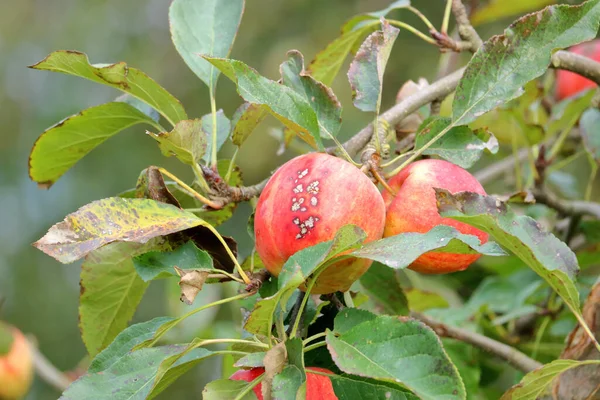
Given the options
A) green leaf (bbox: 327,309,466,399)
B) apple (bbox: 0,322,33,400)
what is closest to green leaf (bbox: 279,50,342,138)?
green leaf (bbox: 327,309,466,399)

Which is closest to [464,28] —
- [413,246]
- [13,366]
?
[413,246]

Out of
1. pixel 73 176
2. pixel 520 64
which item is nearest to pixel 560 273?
pixel 520 64

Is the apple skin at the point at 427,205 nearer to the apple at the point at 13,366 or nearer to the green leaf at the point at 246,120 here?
the green leaf at the point at 246,120

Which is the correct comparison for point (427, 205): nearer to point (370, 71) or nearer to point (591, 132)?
point (370, 71)

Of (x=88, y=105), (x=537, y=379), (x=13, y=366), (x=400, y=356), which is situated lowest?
(x=13, y=366)

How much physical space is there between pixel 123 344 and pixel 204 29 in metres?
0.38

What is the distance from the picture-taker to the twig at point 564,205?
4.13ft

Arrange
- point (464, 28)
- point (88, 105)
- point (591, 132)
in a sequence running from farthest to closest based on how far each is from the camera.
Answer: point (88, 105)
point (591, 132)
point (464, 28)

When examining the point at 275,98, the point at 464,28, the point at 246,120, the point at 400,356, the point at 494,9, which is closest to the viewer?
the point at 400,356

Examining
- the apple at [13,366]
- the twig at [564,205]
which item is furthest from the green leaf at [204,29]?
the apple at [13,366]

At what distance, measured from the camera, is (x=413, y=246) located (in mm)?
582

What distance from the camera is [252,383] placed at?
635 mm

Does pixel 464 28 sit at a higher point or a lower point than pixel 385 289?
higher

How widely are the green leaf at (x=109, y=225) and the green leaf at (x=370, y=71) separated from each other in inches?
8.4
